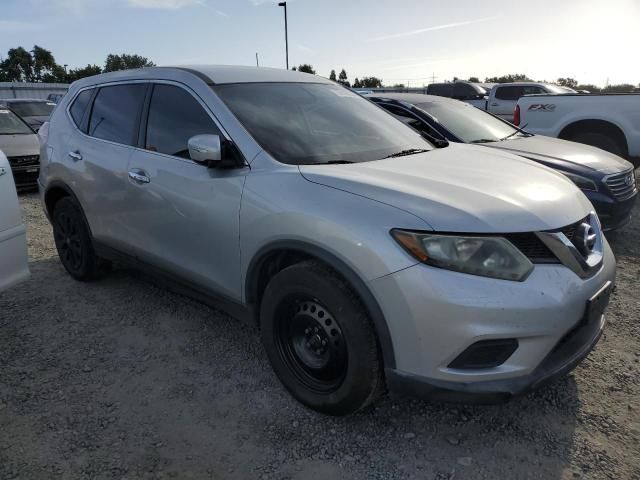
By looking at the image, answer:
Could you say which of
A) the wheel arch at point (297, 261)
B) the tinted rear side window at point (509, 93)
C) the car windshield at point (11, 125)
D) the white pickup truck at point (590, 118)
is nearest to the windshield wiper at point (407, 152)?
the wheel arch at point (297, 261)

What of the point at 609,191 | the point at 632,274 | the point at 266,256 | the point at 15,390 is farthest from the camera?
the point at 609,191

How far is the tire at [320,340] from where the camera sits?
2.29 m

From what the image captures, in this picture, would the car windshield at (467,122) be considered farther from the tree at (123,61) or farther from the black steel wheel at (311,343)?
the tree at (123,61)

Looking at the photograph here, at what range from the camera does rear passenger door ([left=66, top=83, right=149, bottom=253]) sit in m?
3.62

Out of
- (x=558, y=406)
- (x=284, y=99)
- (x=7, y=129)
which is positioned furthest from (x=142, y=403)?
(x=7, y=129)

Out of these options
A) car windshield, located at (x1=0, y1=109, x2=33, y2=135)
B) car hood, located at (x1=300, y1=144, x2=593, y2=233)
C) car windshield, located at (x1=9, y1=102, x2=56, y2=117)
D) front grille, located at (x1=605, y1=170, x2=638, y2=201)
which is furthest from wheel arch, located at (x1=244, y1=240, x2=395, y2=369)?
car windshield, located at (x1=9, y1=102, x2=56, y2=117)

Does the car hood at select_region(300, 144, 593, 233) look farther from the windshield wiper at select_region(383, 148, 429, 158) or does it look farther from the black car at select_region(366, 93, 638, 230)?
the black car at select_region(366, 93, 638, 230)

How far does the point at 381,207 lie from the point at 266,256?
72 centimetres

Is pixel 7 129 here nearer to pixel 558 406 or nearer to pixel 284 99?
pixel 284 99

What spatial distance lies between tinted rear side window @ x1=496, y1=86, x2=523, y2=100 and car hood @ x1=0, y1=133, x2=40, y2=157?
43.1 feet

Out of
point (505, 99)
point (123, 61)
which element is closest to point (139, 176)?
point (505, 99)

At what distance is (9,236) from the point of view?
10.3 ft

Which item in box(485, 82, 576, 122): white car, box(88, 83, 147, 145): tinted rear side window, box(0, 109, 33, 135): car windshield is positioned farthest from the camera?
box(485, 82, 576, 122): white car

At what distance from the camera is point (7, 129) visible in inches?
363
